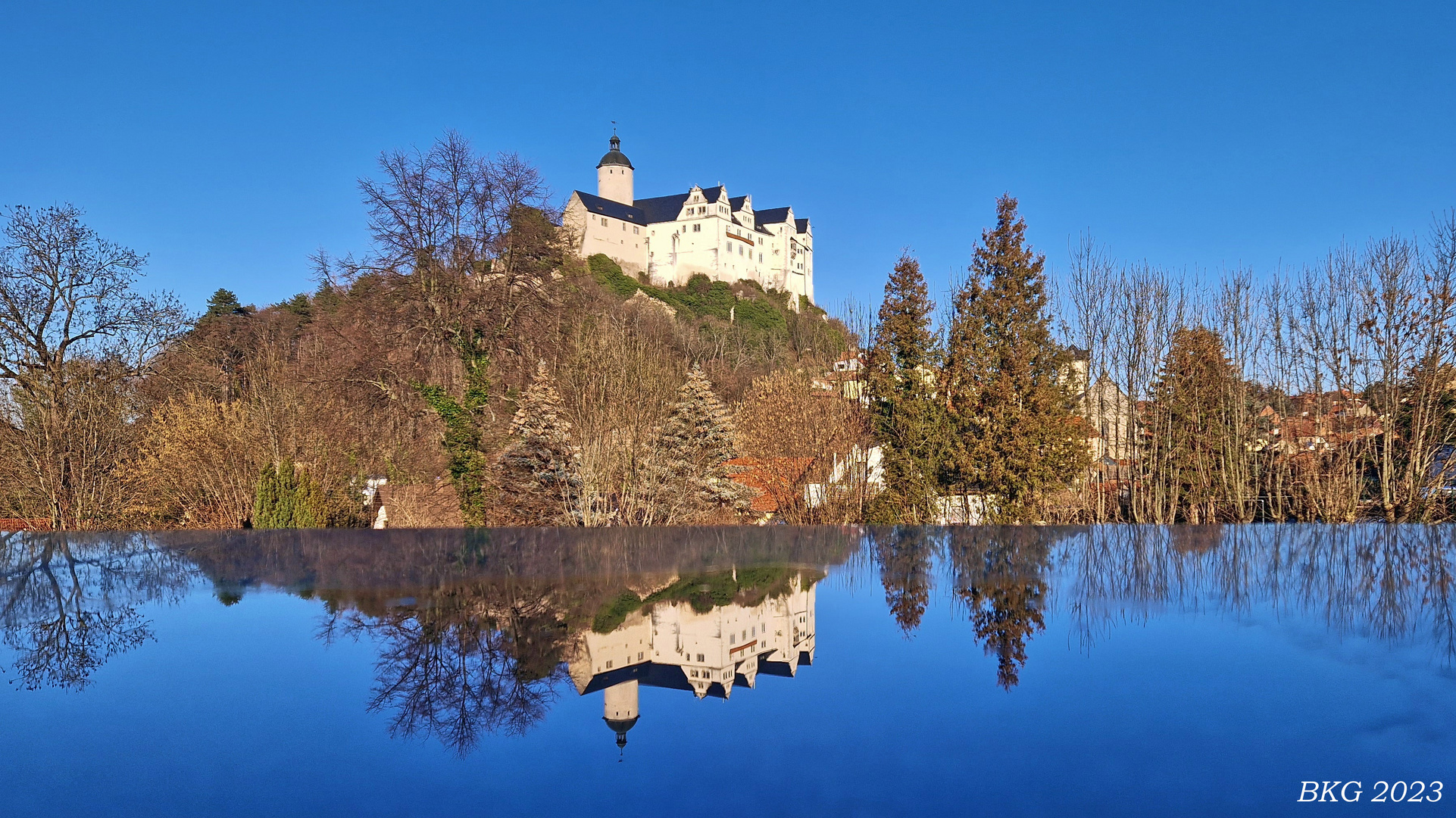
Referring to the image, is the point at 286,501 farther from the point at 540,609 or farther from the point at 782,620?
the point at 782,620

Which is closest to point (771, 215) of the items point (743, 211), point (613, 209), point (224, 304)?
point (743, 211)

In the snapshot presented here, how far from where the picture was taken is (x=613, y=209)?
7212cm

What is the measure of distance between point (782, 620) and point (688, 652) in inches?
22.1

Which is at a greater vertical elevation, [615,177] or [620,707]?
[615,177]

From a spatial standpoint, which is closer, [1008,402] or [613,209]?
[1008,402]

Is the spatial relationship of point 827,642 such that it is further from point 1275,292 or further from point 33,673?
point 1275,292

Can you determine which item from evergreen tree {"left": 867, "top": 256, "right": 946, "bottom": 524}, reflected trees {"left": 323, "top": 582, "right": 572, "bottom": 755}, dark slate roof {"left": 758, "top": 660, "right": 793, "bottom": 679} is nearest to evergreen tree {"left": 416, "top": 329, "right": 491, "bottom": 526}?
evergreen tree {"left": 867, "top": 256, "right": 946, "bottom": 524}

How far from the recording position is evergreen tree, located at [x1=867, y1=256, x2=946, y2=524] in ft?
37.3

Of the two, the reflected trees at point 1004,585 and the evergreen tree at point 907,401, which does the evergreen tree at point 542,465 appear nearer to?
the evergreen tree at point 907,401

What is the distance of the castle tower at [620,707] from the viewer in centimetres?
213

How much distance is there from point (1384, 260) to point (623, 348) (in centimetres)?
907

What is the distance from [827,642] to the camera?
2.85 meters

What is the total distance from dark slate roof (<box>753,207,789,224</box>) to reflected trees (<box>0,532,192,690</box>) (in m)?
76.9

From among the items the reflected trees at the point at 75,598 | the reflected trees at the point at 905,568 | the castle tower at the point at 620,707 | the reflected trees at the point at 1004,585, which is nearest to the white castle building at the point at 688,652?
the castle tower at the point at 620,707
